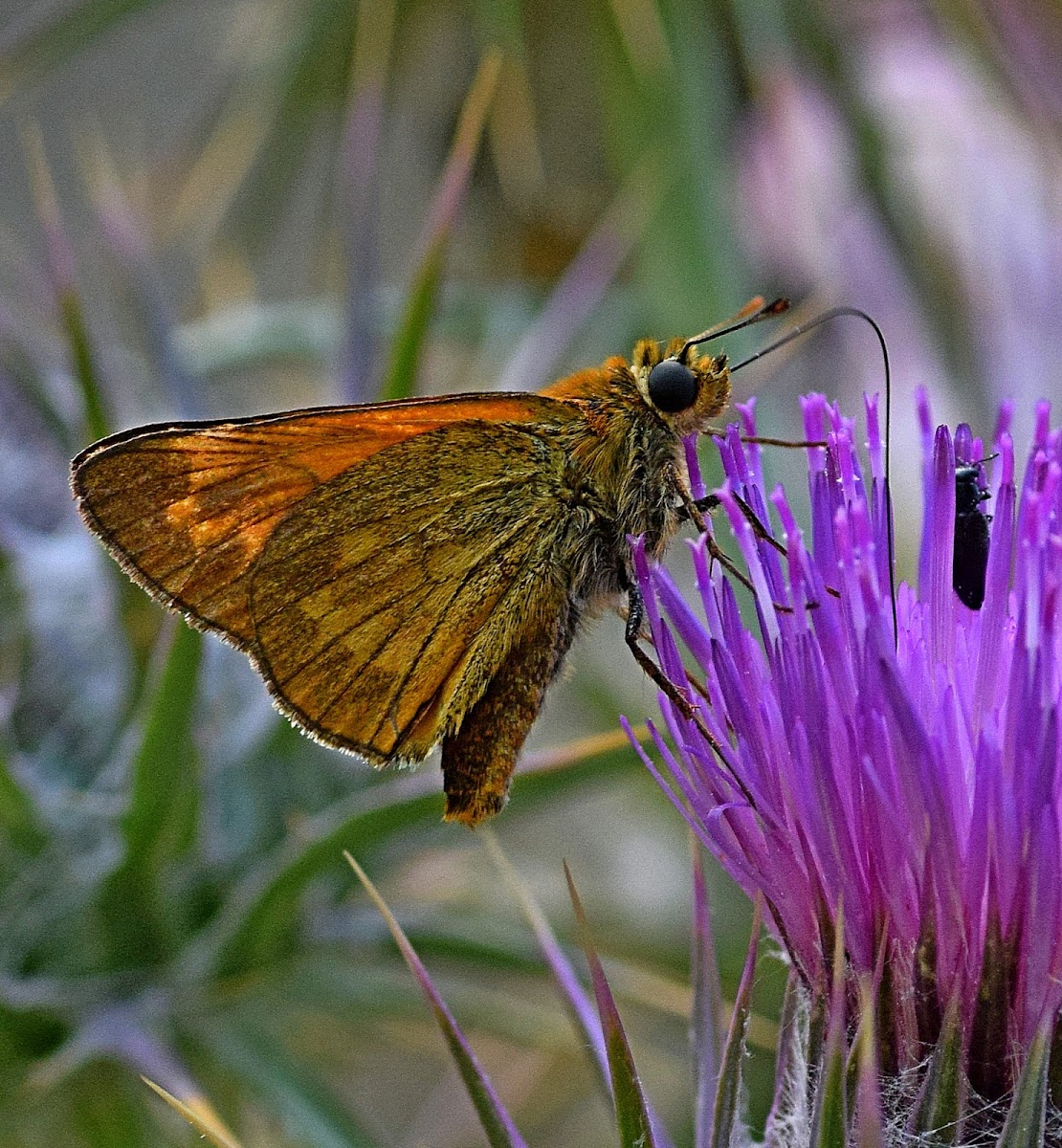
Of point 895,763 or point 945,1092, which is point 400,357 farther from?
point 945,1092

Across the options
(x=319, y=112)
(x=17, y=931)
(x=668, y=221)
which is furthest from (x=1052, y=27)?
(x=17, y=931)

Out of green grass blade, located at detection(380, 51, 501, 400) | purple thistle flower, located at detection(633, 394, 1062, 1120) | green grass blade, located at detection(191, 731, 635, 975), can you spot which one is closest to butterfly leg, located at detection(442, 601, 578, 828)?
green grass blade, located at detection(191, 731, 635, 975)

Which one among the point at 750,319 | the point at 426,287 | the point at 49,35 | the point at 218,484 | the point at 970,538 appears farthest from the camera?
the point at 49,35

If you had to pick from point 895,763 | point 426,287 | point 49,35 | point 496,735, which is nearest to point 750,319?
point 426,287

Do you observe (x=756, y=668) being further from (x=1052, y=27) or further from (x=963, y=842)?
(x=1052, y=27)

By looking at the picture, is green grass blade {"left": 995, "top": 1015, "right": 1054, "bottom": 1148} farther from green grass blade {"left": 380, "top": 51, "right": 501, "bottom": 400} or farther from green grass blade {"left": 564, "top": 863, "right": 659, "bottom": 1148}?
green grass blade {"left": 380, "top": 51, "right": 501, "bottom": 400}

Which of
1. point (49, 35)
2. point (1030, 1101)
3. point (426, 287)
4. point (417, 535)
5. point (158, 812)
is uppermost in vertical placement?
point (49, 35)
